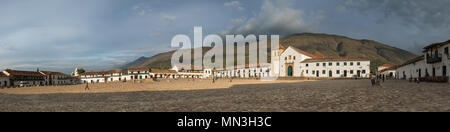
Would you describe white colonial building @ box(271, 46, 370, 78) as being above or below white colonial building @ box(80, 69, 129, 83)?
above

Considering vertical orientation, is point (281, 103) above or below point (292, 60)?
below

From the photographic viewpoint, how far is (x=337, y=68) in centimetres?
5822

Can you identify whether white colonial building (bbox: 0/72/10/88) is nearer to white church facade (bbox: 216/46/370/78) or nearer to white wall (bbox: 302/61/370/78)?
white church facade (bbox: 216/46/370/78)

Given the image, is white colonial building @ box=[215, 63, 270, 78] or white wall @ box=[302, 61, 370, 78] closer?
white wall @ box=[302, 61, 370, 78]

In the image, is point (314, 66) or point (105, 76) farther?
point (105, 76)

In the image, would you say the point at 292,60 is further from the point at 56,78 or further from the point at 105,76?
the point at 56,78

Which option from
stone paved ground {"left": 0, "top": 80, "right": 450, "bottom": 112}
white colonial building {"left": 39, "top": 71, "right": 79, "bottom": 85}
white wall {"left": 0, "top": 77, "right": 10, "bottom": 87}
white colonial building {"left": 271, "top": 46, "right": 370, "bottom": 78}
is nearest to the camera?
stone paved ground {"left": 0, "top": 80, "right": 450, "bottom": 112}

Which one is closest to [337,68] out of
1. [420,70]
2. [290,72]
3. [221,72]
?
[290,72]

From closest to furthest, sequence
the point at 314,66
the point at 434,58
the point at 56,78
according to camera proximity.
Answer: the point at 434,58 < the point at 314,66 < the point at 56,78

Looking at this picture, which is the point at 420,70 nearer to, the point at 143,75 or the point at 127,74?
the point at 143,75

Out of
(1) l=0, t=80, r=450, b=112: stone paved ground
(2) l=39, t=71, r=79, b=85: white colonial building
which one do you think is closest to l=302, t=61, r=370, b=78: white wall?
(1) l=0, t=80, r=450, b=112: stone paved ground

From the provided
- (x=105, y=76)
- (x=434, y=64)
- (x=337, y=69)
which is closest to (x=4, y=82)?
(x=105, y=76)

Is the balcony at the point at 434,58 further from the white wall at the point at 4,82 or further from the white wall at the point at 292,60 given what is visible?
the white wall at the point at 4,82
